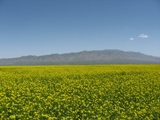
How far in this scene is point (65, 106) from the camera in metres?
11.5

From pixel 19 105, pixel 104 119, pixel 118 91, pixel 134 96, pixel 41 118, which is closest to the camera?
pixel 104 119

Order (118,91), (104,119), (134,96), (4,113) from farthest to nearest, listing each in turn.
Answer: (118,91) < (134,96) < (4,113) < (104,119)

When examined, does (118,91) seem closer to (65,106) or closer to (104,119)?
(65,106)

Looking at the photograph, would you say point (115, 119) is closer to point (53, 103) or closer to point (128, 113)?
point (128, 113)

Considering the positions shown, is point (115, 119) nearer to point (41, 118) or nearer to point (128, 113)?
point (128, 113)

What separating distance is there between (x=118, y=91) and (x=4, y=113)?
765 centimetres

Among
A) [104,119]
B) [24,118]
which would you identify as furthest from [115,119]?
[24,118]

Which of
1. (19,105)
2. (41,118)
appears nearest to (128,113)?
(41,118)

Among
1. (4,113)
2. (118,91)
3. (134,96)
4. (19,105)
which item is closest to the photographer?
(4,113)

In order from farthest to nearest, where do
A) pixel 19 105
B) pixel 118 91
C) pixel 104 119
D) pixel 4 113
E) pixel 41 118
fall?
pixel 118 91 → pixel 19 105 → pixel 4 113 → pixel 41 118 → pixel 104 119

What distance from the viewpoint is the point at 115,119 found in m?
9.70

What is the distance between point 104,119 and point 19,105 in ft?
14.7

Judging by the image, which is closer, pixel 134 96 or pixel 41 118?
pixel 41 118

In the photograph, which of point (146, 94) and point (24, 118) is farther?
point (146, 94)
